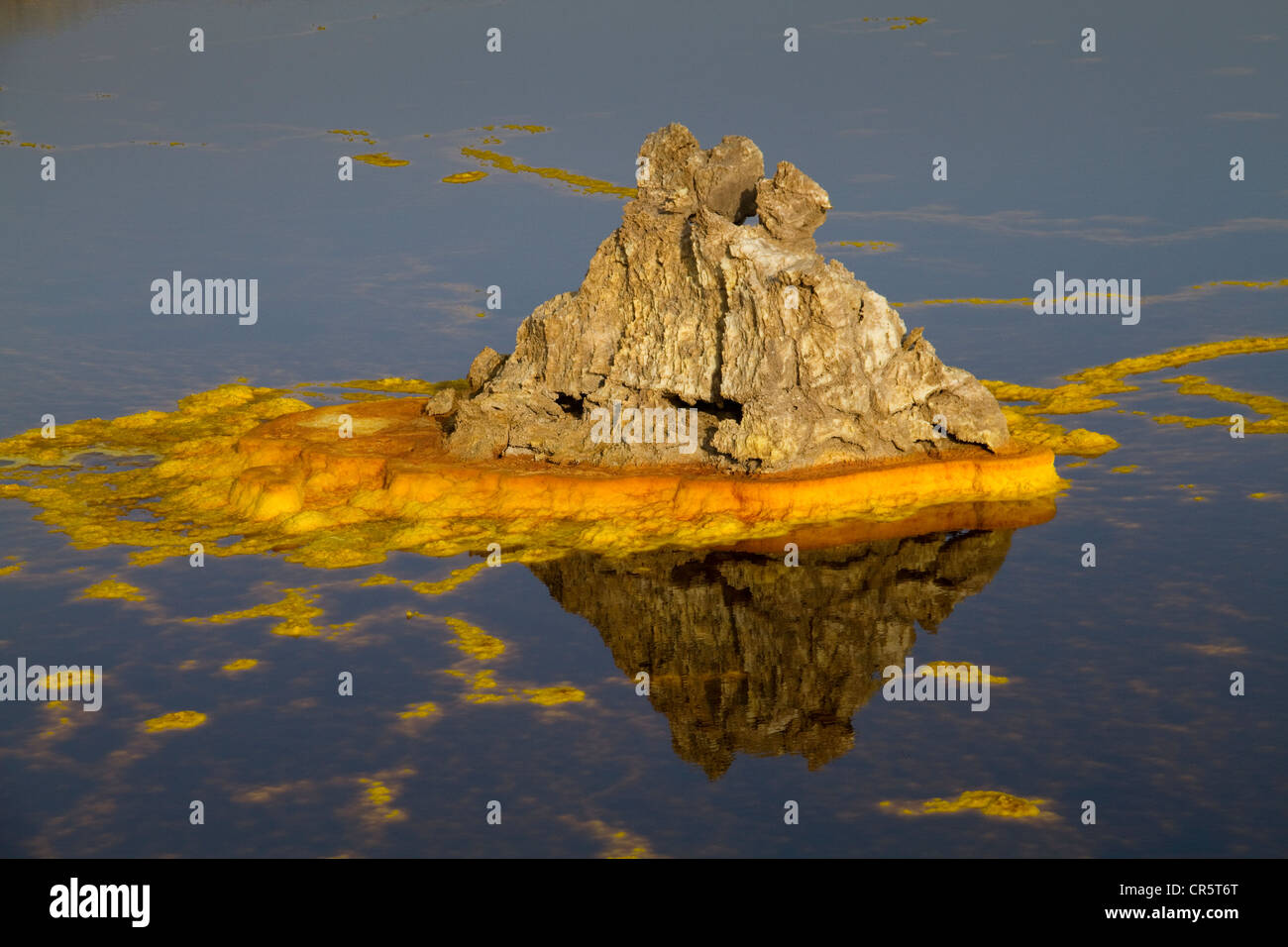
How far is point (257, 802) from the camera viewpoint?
24.9 meters

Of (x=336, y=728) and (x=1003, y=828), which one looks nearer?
(x=1003, y=828)

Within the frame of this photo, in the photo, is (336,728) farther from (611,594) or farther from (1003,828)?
(1003,828)

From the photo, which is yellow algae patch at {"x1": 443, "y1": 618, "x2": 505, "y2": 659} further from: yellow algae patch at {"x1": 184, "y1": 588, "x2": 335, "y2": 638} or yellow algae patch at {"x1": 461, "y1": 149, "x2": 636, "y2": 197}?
yellow algae patch at {"x1": 461, "y1": 149, "x2": 636, "y2": 197}

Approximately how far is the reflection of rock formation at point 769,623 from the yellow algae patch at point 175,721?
6243 millimetres

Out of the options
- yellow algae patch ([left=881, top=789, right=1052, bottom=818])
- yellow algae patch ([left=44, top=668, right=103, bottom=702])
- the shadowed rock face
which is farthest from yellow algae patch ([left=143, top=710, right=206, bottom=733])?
yellow algae patch ([left=881, top=789, right=1052, bottom=818])

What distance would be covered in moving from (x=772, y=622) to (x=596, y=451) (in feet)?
18.8

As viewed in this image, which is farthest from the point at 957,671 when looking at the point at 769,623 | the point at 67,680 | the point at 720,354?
the point at 67,680

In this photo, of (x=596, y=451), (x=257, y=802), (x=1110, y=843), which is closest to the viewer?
(x=1110, y=843)

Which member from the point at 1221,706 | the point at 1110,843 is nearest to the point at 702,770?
the point at 1110,843

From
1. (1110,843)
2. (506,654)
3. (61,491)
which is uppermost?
(61,491)

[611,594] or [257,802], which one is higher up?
[611,594]

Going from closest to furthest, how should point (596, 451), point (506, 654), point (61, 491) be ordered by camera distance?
1. point (506, 654)
2. point (596, 451)
3. point (61, 491)

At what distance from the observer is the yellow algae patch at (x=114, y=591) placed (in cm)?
3225

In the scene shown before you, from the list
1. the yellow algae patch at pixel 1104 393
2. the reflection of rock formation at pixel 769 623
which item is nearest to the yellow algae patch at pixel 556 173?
the yellow algae patch at pixel 1104 393
